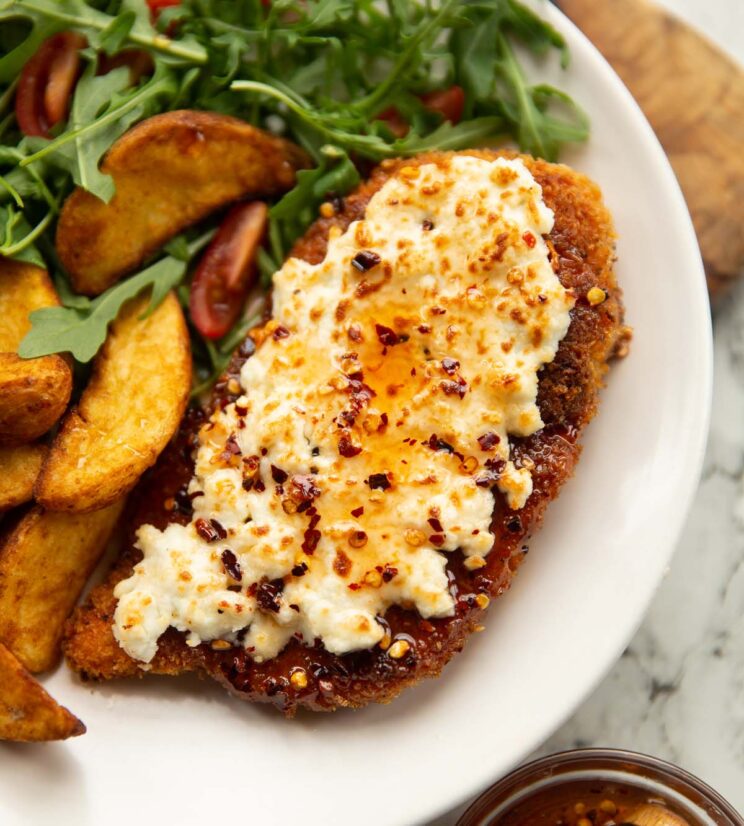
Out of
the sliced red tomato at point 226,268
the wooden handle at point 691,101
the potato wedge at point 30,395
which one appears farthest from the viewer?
the wooden handle at point 691,101

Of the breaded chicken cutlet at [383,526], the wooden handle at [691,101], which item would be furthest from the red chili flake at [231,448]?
the wooden handle at [691,101]

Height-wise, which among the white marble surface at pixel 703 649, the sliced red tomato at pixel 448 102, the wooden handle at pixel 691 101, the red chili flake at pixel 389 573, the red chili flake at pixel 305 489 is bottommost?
the white marble surface at pixel 703 649

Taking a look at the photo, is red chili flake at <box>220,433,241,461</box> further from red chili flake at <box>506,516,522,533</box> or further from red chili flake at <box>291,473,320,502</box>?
red chili flake at <box>506,516,522,533</box>

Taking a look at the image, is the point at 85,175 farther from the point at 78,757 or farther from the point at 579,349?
the point at 78,757

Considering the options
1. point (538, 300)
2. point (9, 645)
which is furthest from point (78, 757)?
point (538, 300)

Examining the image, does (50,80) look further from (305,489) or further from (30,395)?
(305,489)

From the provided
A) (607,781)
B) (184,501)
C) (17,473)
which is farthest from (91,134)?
(607,781)

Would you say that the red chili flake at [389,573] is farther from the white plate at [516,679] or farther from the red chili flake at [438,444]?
the white plate at [516,679]
